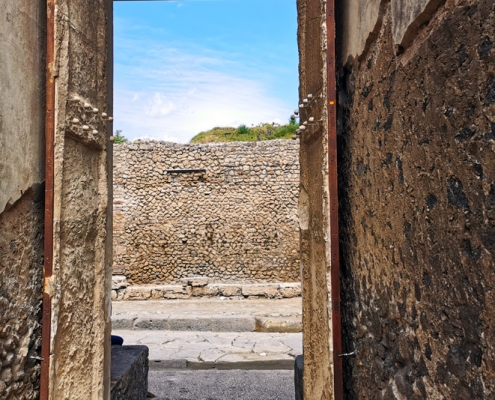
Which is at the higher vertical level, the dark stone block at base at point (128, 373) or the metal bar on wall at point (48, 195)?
the metal bar on wall at point (48, 195)

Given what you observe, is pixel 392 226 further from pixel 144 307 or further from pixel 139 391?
pixel 144 307

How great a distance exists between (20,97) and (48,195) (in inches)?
18.1

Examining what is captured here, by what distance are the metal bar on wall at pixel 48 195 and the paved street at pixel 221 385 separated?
8.30 ft

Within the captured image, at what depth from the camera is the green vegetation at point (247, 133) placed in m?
18.6

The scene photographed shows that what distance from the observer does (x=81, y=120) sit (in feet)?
8.46

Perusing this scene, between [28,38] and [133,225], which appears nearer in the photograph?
[28,38]

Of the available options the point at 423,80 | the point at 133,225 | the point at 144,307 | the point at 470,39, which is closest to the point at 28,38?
the point at 423,80

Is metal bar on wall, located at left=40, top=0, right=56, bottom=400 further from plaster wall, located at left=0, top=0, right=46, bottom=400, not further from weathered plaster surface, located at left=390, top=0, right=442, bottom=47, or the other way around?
weathered plaster surface, located at left=390, top=0, right=442, bottom=47

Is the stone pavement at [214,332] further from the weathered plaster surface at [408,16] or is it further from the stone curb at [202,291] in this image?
the weathered plaster surface at [408,16]

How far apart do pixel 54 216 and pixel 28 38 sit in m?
0.83

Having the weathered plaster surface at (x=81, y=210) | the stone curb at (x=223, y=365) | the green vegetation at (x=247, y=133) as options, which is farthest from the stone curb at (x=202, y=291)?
the green vegetation at (x=247, y=133)

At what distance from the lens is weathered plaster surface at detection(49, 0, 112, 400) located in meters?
2.33

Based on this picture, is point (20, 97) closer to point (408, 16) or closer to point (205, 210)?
point (408, 16)

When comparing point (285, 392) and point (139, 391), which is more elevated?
point (139, 391)
